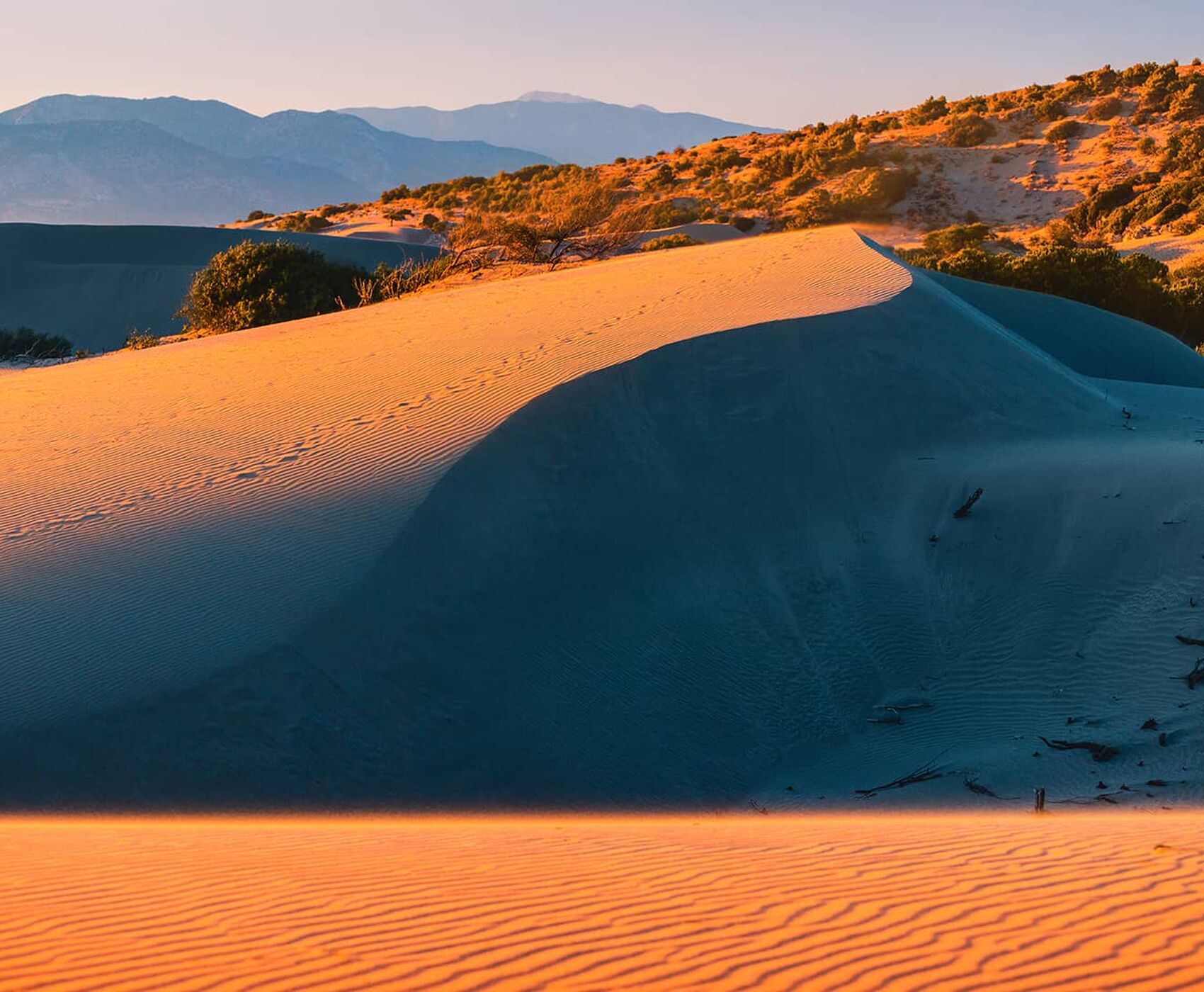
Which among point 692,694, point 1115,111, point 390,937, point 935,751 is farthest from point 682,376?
point 1115,111

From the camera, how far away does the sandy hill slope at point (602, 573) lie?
6391mm

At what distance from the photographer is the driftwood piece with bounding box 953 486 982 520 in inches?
374

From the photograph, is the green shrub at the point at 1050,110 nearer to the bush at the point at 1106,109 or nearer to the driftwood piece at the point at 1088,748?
Answer: the bush at the point at 1106,109

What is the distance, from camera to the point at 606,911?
3.55 m

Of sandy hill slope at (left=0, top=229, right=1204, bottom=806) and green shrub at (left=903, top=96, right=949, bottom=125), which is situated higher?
green shrub at (left=903, top=96, right=949, bottom=125)

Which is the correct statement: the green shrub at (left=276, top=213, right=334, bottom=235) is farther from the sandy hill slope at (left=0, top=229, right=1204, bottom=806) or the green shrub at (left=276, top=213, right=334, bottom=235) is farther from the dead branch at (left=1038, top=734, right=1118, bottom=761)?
the dead branch at (left=1038, top=734, right=1118, bottom=761)

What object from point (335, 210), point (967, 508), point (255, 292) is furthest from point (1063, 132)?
point (967, 508)

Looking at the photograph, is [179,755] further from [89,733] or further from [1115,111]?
[1115,111]

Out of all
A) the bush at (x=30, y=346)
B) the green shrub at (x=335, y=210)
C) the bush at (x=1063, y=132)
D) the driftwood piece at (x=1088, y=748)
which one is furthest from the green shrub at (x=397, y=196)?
the driftwood piece at (x=1088, y=748)

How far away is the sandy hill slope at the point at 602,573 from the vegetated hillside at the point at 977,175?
24090 mm

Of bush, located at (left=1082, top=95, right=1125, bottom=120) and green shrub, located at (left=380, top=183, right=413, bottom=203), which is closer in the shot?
bush, located at (left=1082, top=95, right=1125, bottom=120)

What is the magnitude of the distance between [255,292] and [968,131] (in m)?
32.4

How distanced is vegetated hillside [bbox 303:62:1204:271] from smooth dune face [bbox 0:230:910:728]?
22004mm

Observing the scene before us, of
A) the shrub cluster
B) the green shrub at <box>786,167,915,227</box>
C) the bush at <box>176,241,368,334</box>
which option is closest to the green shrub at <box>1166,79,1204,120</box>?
the green shrub at <box>786,167,915,227</box>
